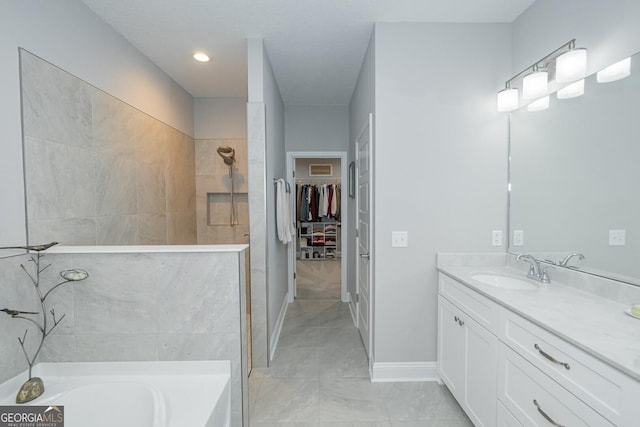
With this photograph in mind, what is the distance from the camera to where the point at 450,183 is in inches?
85.0

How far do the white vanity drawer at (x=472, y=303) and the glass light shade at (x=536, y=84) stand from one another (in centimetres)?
136

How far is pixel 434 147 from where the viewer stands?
7.04 ft

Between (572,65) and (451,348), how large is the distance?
1.89 m

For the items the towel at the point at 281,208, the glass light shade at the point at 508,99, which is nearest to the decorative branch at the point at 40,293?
the towel at the point at 281,208

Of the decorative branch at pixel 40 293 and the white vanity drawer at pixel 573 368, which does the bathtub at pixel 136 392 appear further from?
the white vanity drawer at pixel 573 368

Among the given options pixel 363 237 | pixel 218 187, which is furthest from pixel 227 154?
pixel 363 237

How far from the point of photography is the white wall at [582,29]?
1404 mm

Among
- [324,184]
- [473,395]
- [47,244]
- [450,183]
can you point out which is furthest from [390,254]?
[324,184]

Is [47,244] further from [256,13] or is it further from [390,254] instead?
[390,254]

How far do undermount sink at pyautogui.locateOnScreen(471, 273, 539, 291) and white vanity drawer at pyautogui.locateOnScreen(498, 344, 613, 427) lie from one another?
Answer: 52 cm

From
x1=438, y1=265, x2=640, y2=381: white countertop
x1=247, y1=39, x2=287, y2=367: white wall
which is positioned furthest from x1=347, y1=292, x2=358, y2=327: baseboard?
x1=438, y1=265, x2=640, y2=381: white countertop

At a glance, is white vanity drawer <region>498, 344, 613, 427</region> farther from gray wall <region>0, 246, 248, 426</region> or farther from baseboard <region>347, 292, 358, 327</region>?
baseboard <region>347, 292, 358, 327</region>

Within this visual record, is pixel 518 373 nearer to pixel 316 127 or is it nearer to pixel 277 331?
pixel 277 331

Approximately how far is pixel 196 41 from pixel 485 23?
232 centimetres
